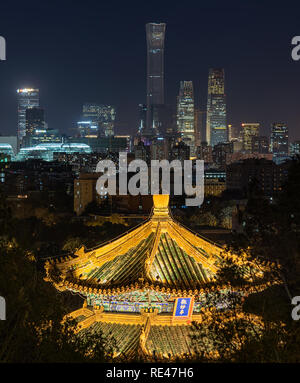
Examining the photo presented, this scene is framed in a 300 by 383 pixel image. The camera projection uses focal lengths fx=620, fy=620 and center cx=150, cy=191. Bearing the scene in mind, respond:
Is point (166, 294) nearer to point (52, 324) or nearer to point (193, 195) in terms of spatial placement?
point (52, 324)

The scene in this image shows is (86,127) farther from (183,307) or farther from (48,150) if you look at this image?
(183,307)

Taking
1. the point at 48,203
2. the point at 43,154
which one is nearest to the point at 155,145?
the point at 48,203

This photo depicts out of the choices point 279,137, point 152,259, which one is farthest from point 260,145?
point 152,259

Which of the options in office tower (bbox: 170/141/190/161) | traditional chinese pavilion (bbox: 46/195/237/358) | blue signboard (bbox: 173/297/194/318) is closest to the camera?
traditional chinese pavilion (bbox: 46/195/237/358)

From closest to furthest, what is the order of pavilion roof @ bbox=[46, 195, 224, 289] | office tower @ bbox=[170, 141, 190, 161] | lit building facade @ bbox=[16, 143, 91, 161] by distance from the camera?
pavilion roof @ bbox=[46, 195, 224, 289] → office tower @ bbox=[170, 141, 190, 161] → lit building facade @ bbox=[16, 143, 91, 161]

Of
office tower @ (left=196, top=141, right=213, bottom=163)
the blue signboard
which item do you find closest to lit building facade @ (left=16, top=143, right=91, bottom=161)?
office tower @ (left=196, top=141, right=213, bottom=163)

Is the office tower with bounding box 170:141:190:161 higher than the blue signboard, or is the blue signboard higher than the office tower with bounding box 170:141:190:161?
the office tower with bounding box 170:141:190:161

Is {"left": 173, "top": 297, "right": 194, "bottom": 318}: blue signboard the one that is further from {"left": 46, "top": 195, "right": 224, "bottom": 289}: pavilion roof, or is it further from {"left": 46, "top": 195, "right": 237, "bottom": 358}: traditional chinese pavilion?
{"left": 46, "top": 195, "right": 224, "bottom": 289}: pavilion roof

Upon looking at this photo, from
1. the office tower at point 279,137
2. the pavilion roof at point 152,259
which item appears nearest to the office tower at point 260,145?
the office tower at point 279,137
